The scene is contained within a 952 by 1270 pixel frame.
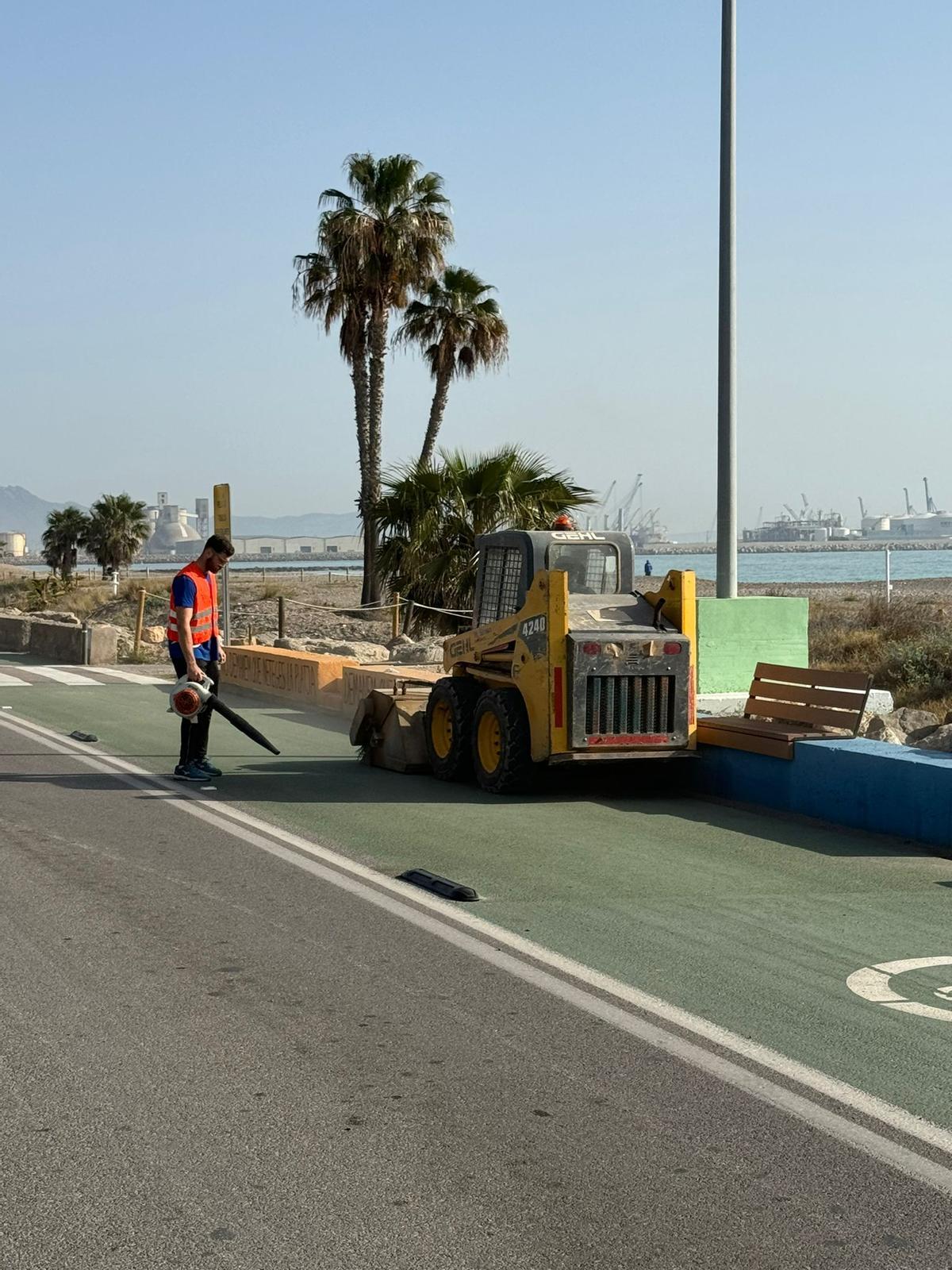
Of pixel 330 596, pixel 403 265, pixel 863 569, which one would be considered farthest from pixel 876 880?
pixel 863 569

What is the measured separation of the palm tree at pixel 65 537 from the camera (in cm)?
8338

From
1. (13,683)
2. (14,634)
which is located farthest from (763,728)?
(14,634)

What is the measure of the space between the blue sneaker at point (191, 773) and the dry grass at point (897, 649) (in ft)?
29.5

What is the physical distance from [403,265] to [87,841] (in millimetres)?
31308

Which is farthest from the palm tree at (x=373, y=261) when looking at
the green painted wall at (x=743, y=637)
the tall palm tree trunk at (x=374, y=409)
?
the green painted wall at (x=743, y=637)

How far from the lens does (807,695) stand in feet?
38.0

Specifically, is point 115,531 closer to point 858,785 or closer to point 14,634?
point 14,634

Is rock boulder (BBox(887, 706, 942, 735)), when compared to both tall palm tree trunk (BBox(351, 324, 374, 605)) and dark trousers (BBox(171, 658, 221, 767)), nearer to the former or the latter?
dark trousers (BBox(171, 658, 221, 767))

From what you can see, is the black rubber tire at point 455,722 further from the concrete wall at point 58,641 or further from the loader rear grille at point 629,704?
the concrete wall at point 58,641

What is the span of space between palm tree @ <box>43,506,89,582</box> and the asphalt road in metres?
78.7

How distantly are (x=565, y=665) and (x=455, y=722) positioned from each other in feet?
4.65

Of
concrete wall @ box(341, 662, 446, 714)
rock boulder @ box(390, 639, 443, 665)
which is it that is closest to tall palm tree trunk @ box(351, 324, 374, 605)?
rock boulder @ box(390, 639, 443, 665)

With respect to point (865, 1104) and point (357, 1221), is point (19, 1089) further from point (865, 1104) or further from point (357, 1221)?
point (865, 1104)

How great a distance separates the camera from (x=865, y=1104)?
4980 millimetres
